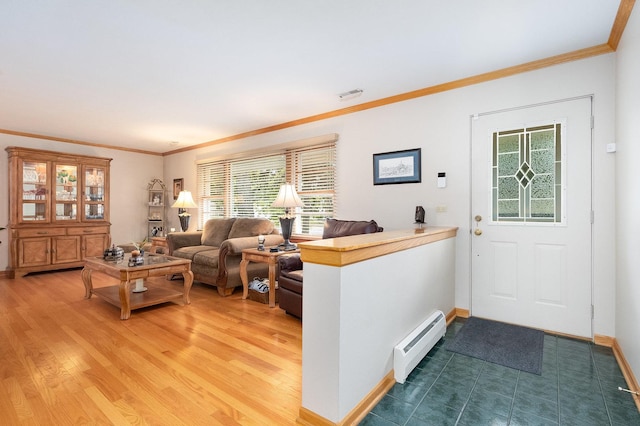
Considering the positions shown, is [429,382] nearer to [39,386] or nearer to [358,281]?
[358,281]

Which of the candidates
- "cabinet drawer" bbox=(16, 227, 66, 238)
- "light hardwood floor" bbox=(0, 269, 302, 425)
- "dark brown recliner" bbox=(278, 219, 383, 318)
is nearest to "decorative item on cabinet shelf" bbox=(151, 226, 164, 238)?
"cabinet drawer" bbox=(16, 227, 66, 238)

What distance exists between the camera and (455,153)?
3.19m

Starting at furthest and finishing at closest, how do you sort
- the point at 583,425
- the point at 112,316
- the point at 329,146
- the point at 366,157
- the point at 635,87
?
1. the point at 329,146
2. the point at 366,157
3. the point at 112,316
4. the point at 635,87
5. the point at 583,425

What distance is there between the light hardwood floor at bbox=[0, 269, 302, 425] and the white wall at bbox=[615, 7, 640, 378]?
214cm

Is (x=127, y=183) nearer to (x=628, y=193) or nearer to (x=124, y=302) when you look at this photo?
(x=124, y=302)

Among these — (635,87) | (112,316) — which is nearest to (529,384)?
(635,87)

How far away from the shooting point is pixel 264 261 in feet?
11.6

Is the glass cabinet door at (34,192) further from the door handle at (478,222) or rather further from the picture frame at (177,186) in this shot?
the door handle at (478,222)

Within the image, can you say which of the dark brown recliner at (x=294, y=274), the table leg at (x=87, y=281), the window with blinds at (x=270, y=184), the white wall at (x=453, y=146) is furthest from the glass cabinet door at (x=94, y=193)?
the dark brown recliner at (x=294, y=274)

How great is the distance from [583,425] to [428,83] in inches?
116

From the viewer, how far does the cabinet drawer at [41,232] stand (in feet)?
16.1

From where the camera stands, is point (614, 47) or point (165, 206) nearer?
point (614, 47)

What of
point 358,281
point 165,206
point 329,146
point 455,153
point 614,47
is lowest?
point 358,281

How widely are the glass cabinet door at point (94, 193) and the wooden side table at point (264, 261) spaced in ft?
12.2
